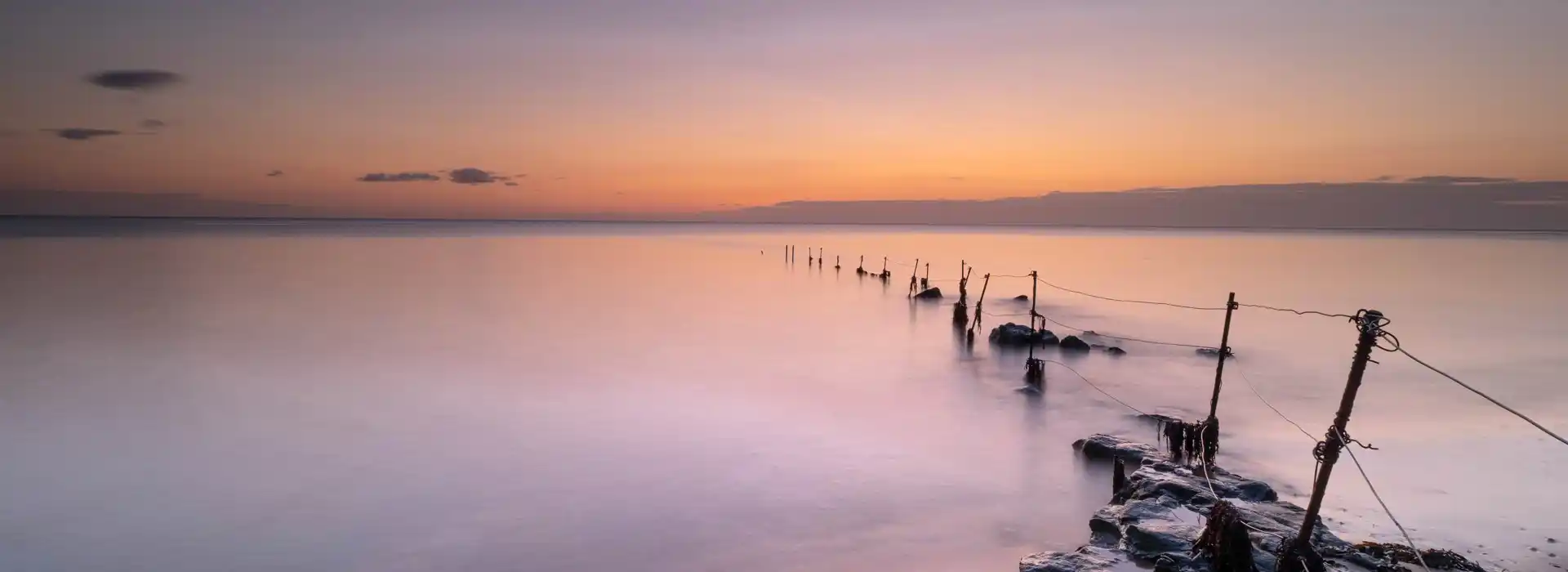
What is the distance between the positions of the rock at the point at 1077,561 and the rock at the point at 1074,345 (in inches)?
547

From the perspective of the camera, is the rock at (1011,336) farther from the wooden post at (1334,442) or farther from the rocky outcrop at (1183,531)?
the wooden post at (1334,442)

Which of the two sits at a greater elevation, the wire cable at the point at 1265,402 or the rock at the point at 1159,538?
the rock at the point at 1159,538

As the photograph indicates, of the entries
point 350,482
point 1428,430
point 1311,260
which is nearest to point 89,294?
point 350,482

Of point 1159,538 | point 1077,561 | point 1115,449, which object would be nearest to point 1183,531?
point 1159,538

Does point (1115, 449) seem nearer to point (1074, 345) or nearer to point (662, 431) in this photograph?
point (662, 431)

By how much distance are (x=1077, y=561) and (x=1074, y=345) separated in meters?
14.5

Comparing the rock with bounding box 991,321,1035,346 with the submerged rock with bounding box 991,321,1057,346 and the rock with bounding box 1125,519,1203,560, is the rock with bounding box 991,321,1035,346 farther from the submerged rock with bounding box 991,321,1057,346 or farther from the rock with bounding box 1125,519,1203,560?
the rock with bounding box 1125,519,1203,560

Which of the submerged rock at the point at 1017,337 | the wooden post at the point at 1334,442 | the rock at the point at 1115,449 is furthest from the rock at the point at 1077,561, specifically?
the submerged rock at the point at 1017,337

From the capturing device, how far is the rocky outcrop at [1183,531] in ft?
23.2

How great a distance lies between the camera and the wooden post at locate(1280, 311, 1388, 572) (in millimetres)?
6039

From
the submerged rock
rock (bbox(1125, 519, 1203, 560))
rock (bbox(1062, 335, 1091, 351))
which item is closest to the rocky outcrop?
rock (bbox(1125, 519, 1203, 560))

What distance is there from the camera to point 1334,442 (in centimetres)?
634

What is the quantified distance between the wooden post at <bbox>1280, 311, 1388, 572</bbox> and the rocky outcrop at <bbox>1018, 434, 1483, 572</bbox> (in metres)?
0.27

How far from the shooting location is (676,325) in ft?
90.2
